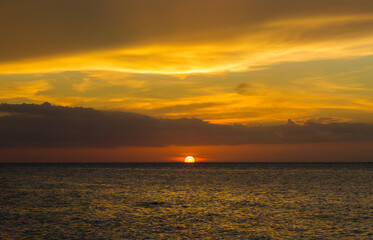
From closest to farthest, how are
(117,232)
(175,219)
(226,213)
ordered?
1. (117,232)
2. (175,219)
3. (226,213)

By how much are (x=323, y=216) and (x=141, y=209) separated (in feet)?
85.2

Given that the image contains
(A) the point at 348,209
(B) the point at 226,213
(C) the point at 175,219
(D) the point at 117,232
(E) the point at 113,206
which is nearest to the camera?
(D) the point at 117,232

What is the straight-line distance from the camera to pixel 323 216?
5141cm

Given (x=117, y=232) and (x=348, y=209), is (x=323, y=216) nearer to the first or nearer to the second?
(x=348, y=209)

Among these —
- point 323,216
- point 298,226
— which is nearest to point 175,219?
point 298,226

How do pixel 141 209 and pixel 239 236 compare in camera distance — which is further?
pixel 141 209

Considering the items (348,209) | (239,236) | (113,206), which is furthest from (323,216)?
(113,206)

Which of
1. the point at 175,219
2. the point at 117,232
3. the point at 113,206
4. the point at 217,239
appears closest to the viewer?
the point at 217,239

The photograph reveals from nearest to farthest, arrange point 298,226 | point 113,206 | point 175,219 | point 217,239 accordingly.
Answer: point 217,239
point 298,226
point 175,219
point 113,206

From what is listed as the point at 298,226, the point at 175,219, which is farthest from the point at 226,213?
the point at 298,226

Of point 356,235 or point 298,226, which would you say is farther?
point 298,226

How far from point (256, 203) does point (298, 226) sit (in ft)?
67.7

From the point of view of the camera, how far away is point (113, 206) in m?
62.0

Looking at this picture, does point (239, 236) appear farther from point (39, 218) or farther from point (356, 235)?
point (39, 218)
